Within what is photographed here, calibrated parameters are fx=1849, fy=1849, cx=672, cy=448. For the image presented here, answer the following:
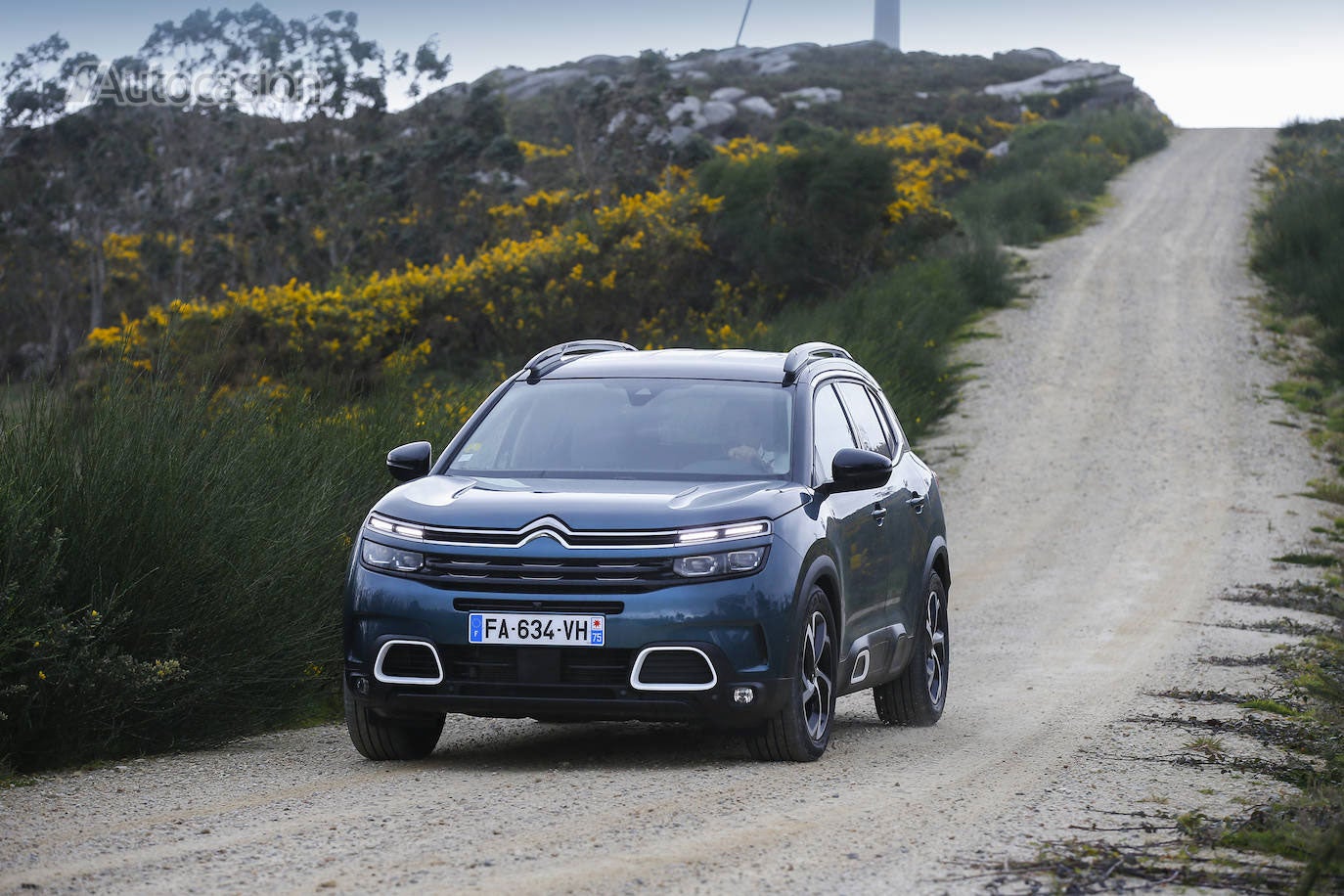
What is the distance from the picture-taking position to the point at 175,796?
6738 millimetres

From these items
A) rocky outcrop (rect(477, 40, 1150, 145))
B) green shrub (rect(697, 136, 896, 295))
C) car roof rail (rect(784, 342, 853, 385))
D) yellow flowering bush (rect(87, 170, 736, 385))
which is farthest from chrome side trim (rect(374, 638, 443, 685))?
rocky outcrop (rect(477, 40, 1150, 145))

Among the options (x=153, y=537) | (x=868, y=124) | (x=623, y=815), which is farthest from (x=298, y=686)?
(x=868, y=124)

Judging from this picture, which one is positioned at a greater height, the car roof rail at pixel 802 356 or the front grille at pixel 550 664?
the car roof rail at pixel 802 356

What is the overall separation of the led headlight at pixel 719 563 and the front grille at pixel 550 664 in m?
0.39

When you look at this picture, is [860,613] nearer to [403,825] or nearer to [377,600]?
[377,600]

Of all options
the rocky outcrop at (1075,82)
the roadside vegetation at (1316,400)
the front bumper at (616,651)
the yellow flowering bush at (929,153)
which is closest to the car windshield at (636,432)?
the front bumper at (616,651)

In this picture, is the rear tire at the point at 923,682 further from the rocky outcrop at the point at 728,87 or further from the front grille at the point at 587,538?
the rocky outcrop at the point at 728,87

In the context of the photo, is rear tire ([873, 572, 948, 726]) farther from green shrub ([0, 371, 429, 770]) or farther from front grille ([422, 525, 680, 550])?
green shrub ([0, 371, 429, 770])

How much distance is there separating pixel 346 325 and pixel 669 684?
1011 inches

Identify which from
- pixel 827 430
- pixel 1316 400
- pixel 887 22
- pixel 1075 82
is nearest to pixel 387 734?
pixel 827 430

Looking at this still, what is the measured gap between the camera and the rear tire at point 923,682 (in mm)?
9516

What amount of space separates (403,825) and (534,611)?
126cm

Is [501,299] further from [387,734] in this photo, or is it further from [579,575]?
[579,575]

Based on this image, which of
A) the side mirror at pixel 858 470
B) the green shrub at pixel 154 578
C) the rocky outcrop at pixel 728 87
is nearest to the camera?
the green shrub at pixel 154 578
